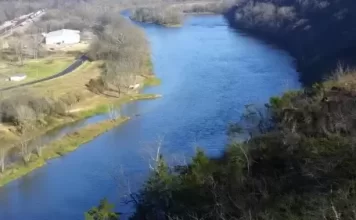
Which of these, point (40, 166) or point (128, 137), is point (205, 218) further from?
point (128, 137)

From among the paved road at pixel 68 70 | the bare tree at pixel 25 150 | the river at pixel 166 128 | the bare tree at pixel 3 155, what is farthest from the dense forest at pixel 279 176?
the paved road at pixel 68 70

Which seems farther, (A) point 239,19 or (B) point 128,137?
(A) point 239,19

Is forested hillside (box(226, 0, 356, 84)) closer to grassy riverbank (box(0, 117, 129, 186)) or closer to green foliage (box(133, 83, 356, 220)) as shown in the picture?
grassy riverbank (box(0, 117, 129, 186))

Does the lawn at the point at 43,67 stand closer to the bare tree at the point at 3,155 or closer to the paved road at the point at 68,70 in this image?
the paved road at the point at 68,70

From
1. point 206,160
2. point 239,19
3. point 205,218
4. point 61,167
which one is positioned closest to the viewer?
point 205,218

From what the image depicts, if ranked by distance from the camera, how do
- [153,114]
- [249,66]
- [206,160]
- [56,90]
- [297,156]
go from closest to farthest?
[297,156], [206,160], [153,114], [56,90], [249,66]

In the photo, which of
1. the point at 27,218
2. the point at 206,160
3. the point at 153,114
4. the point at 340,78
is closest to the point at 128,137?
the point at 153,114

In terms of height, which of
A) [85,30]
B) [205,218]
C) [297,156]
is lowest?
[85,30]

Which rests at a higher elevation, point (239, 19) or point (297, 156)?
point (297, 156)
